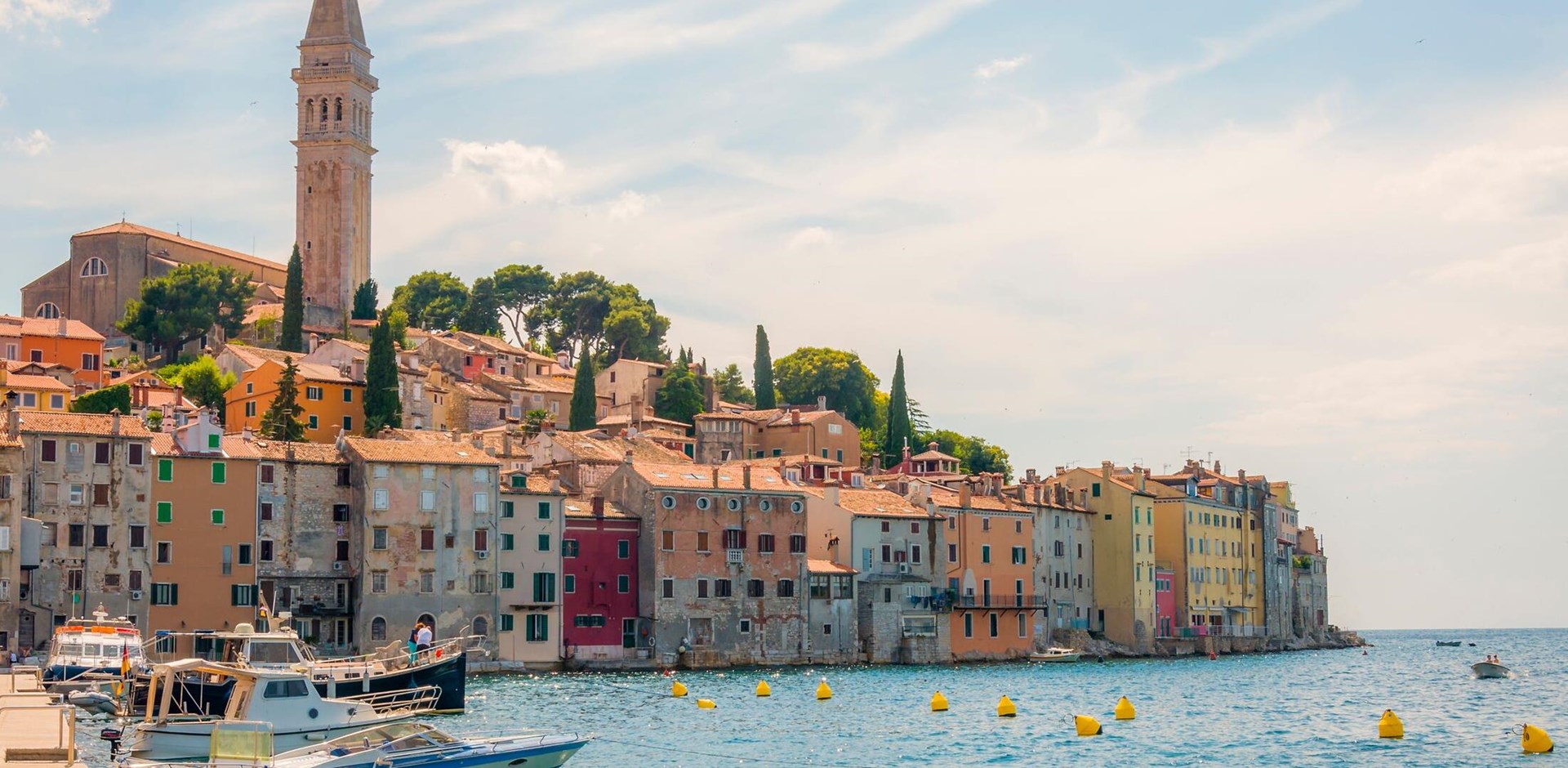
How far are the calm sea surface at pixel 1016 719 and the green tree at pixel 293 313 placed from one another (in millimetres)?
41534

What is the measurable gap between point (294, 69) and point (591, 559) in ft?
209

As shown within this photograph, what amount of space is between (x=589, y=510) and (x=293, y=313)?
3780 centimetres

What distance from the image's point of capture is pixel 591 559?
7038cm

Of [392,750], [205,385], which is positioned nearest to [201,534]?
[205,385]

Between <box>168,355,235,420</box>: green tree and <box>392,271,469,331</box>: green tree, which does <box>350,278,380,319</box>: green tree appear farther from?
<box>168,355,235,420</box>: green tree

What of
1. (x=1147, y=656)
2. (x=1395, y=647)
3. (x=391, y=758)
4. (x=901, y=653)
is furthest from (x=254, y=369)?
(x=1395, y=647)

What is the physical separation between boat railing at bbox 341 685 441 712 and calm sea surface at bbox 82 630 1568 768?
810mm

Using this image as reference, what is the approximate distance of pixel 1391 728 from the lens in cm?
4875

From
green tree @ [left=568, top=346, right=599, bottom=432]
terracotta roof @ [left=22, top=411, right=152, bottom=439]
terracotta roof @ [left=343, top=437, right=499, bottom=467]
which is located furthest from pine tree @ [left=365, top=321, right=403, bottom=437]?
terracotta roof @ [left=22, top=411, right=152, bottom=439]

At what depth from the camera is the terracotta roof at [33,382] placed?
84.8 meters

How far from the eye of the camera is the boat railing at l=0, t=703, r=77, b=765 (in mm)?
29953

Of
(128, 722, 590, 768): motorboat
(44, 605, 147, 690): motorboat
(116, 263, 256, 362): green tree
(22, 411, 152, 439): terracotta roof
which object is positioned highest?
(116, 263, 256, 362): green tree

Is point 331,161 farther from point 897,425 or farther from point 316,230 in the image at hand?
point 897,425

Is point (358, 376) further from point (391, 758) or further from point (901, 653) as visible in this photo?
point (391, 758)
